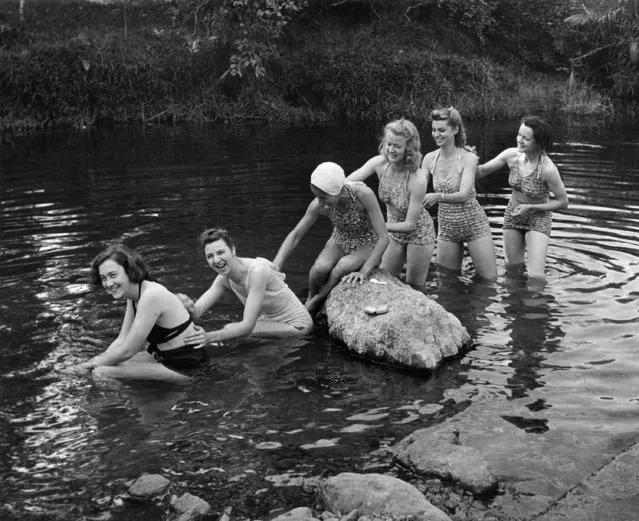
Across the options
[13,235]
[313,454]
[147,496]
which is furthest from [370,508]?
[13,235]

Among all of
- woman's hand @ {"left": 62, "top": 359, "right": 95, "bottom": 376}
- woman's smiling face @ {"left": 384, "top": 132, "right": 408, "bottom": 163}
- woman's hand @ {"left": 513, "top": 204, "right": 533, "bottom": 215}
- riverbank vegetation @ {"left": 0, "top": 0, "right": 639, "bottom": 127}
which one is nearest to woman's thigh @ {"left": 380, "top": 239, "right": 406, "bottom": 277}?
woman's smiling face @ {"left": 384, "top": 132, "right": 408, "bottom": 163}

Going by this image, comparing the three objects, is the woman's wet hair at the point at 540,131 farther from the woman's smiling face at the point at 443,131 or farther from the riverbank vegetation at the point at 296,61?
the riverbank vegetation at the point at 296,61

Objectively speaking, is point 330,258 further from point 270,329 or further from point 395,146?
point 395,146

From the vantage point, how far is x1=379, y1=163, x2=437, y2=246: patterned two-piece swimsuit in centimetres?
938

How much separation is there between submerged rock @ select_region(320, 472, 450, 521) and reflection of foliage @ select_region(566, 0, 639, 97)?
25.5 m

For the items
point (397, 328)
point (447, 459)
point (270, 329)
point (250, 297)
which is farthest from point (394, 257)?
point (447, 459)

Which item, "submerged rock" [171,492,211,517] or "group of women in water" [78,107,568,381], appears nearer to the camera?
"submerged rock" [171,492,211,517]

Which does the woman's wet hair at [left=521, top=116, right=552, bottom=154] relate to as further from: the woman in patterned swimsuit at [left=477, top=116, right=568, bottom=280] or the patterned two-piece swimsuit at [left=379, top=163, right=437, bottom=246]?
the patterned two-piece swimsuit at [left=379, top=163, right=437, bottom=246]

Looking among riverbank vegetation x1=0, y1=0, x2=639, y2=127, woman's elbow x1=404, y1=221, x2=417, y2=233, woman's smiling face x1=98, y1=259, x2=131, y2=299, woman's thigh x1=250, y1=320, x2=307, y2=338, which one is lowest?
woman's thigh x1=250, y1=320, x2=307, y2=338

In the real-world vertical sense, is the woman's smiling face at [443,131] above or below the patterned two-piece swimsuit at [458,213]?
above

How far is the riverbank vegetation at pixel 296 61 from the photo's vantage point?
24.6 m

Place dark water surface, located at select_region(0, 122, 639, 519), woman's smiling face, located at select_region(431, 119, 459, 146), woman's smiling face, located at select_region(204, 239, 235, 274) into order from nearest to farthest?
1. dark water surface, located at select_region(0, 122, 639, 519)
2. woman's smiling face, located at select_region(204, 239, 235, 274)
3. woman's smiling face, located at select_region(431, 119, 459, 146)

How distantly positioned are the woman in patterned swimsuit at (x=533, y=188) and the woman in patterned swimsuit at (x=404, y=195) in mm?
1272

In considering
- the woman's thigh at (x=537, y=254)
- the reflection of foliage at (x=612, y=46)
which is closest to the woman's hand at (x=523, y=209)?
the woman's thigh at (x=537, y=254)
